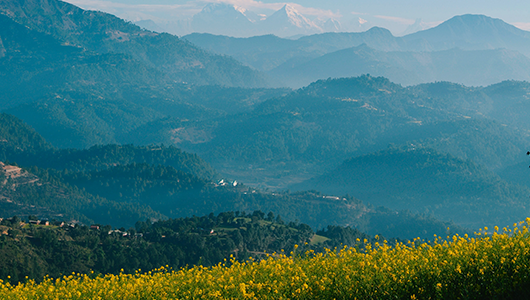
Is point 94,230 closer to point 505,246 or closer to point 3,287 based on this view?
point 3,287

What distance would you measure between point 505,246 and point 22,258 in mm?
80099

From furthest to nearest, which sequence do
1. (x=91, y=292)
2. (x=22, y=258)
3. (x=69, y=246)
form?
(x=69, y=246), (x=22, y=258), (x=91, y=292)

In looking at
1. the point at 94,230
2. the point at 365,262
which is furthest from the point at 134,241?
the point at 365,262

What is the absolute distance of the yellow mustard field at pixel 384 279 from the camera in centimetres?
2353

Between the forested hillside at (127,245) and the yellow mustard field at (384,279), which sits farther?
the forested hillside at (127,245)

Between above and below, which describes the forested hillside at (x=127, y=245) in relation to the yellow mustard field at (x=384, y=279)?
below

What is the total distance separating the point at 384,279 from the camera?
24281mm

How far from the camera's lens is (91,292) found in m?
28.7

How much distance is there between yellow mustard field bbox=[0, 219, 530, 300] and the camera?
23531mm

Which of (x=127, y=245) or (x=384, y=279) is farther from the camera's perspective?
(x=127, y=245)

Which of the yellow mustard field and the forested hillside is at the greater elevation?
the yellow mustard field

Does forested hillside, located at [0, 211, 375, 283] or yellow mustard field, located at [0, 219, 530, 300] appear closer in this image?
yellow mustard field, located at [0, 219, 530, 300]

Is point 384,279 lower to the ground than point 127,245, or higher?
higher

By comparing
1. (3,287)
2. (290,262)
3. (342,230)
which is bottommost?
(342,230)
